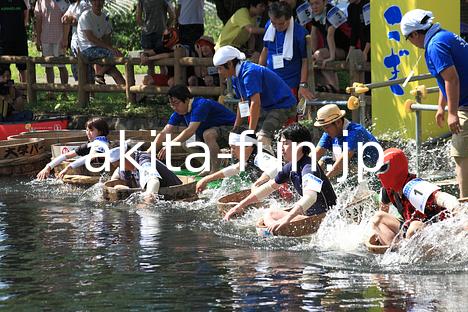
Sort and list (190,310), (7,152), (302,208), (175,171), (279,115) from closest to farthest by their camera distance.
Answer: (190,310), (302,208), (279,115), (175,171), (7,152)

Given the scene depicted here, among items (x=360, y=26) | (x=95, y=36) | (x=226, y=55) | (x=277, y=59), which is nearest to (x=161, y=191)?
(x=226, y=55)

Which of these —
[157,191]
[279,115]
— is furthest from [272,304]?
[279,115]

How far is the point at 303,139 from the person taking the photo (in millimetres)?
12703

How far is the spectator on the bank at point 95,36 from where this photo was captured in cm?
2266

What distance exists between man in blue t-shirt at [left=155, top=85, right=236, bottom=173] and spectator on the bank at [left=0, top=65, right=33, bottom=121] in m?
5.01

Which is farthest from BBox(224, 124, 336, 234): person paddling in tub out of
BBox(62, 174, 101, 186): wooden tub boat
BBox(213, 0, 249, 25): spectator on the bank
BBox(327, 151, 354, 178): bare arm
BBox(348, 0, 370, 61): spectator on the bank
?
BBox(213, 0, 249, 25): spectator on the bank

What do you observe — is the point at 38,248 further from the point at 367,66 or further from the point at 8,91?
the point at 8,91

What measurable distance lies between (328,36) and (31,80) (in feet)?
23.6

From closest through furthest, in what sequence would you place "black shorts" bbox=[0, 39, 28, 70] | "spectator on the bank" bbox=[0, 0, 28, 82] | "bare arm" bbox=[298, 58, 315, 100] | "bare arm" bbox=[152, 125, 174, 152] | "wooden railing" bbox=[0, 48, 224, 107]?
"bare arm" bbox=[152, 125, 174, 152], "bare arm" bbox=[298, 58, 315, 100], "wooden railing" bbox=[0, 48, 224, 107], "spectator on the bank" bbox=[0, 0, 28, 82], "black shorts" bbox=[0, 39, 28, 70]

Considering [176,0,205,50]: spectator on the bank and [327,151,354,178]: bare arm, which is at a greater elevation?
[176,0,205,50]: spectator on the bank

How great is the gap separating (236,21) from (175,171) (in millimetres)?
3690

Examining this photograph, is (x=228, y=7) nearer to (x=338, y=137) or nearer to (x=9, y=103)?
(x=9, y=103)

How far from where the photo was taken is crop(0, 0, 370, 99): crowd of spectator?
17.6m

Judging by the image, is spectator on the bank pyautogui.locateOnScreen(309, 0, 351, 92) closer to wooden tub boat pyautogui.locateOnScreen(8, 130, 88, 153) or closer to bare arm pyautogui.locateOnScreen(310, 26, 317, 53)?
bare arm pyautogui.locateOnScreen(310, 26, 317, 53)
